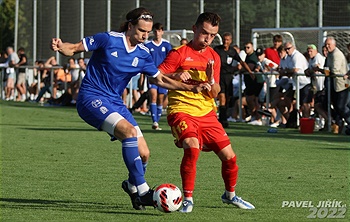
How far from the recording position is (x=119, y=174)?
12.5 meters

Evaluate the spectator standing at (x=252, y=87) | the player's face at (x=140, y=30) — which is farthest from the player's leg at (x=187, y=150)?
the spectator standing at (x=252, y=87)

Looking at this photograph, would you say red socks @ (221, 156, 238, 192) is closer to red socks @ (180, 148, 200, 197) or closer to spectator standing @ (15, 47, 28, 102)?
red socks @ (180, 148, 200, 197)

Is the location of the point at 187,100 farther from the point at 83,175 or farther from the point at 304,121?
the point at 304,121

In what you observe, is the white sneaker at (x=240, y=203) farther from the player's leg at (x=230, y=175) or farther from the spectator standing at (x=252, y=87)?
the spectator standing at (x=252, y=87)

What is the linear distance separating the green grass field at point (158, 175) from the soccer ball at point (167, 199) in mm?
92

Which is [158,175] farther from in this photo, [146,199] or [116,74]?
[146,199]

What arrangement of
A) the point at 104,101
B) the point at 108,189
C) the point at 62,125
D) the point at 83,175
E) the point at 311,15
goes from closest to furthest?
the point at 104,101 < the point at 108,189 < the point at 83,175 < the point at 62,125 < the point at 311,15

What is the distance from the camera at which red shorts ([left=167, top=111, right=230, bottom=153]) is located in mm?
9461

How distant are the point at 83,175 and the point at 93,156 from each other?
9.01ft

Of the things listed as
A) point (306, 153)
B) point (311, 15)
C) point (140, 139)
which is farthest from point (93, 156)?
point (311, 15)

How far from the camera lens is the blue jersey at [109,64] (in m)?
9.62

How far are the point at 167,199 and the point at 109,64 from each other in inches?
63.5

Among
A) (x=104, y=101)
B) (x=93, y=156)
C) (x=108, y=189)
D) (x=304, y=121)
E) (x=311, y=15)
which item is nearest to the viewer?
(x=104, y=101)

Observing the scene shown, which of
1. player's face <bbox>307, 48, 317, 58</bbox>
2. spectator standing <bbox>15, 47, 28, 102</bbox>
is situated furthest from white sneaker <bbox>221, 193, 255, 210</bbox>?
spectator standing <bbox>15, 47, 28, 102</bbox>
